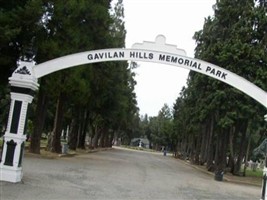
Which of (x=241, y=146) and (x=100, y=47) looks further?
(x=241, y=146)

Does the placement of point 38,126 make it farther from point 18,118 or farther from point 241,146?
point 241,146

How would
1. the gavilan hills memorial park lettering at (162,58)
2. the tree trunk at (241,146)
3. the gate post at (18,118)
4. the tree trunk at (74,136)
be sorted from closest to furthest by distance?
the gate post at (18,118) < the gavilan hills memorial park lettering at (162,58) < the tree trunk at (241,146) < the tree trunk at (74,136)

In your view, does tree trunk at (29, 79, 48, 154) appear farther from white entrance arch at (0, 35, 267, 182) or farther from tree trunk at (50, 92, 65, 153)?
white entrance arch at (0, 35, 267, 182)

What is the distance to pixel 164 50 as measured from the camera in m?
15.5

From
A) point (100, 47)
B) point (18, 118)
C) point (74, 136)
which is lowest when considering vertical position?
point (74, 136)

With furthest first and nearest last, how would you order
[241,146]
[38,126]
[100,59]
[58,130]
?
1. [241,146]
2. [58,130]
3. [38,126]
4. [100,59]

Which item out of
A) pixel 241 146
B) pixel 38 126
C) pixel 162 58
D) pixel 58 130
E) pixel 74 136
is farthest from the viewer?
pixel 74 136

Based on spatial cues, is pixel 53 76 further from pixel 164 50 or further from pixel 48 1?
pixel 164 50

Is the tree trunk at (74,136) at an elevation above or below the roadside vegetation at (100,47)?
below

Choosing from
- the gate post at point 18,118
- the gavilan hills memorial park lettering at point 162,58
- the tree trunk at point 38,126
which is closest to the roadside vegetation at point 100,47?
the tree trunk at point 38,126

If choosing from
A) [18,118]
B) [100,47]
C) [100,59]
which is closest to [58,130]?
[100,47]

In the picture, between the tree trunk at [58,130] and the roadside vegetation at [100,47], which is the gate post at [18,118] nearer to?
the roadside vegetation at [100,47]

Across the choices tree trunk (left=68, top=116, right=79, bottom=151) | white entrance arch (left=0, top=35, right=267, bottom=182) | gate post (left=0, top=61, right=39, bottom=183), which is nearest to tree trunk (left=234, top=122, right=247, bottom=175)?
tree trunk (left=68, top=116, right=79, bottom=151)

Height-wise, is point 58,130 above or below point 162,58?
below
